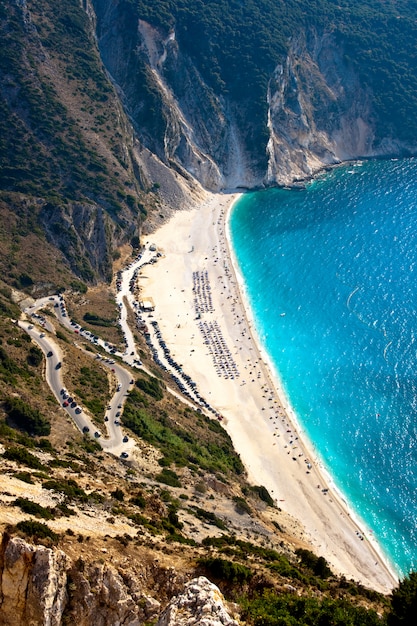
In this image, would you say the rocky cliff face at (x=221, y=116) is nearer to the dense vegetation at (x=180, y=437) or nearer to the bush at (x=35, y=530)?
the dense vegetation at (x=180, y=437)

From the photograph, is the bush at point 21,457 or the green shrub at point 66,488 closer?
the green shrub at point 66,488

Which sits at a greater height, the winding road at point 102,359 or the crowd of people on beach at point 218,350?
the crowd of people on beach at point 218,350

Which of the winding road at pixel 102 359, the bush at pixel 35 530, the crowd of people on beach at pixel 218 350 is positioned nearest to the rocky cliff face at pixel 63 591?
the bush at pixel 35 530

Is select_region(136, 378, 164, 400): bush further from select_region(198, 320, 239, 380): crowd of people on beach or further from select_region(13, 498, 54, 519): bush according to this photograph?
select_region(13, 498, 54, 519): bush

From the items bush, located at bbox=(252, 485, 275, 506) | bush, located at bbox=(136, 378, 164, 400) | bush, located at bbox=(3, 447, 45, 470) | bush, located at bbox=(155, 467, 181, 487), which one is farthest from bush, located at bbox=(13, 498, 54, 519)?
bush, located at bbox=(136, 378, 164, 400)

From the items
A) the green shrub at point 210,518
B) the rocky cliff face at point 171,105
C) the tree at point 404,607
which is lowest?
the green shrub at point 210,518

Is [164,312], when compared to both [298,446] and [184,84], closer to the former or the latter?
[298,446]
